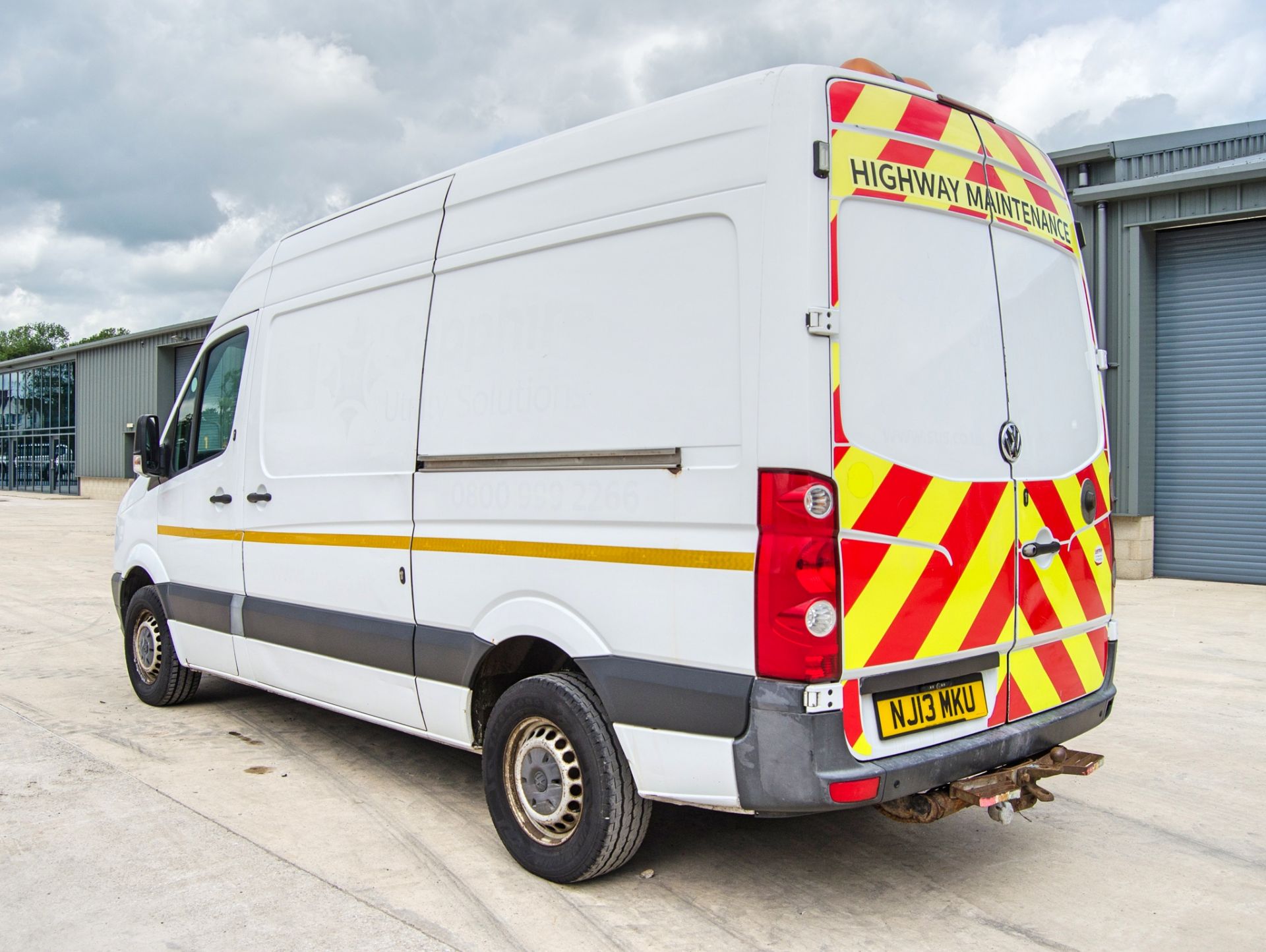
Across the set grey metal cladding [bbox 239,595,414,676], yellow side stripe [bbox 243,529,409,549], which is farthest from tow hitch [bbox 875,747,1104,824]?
yellow side stripe [bbox 243,529,409,549]

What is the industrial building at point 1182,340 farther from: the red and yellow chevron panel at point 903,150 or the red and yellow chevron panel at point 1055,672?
the red and yellow chevron panel at point 903,150

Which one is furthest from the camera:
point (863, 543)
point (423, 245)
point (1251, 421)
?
point (1251, 421)

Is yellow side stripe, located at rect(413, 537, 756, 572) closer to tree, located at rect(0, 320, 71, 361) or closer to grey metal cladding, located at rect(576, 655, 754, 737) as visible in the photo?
grey metal cladding, located at rect(576, 655, 754, 737)

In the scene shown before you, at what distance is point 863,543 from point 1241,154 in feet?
46.8

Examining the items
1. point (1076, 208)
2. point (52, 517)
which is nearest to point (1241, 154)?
point (1076, 208)

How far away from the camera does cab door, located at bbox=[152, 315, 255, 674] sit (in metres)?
5.43

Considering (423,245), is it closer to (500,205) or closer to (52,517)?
(500,205)

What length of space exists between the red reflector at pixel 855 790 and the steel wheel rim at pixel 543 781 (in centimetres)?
91

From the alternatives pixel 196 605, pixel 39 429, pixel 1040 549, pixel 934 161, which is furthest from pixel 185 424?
pixel 39 429

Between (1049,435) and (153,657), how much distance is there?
5.12 metres

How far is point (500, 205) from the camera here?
4016 millimetres

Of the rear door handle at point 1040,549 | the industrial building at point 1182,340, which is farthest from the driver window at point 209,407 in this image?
the industrial building at point 1182,340

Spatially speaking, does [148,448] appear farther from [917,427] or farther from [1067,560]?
[1067,560]

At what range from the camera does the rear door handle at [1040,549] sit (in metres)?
3.59
